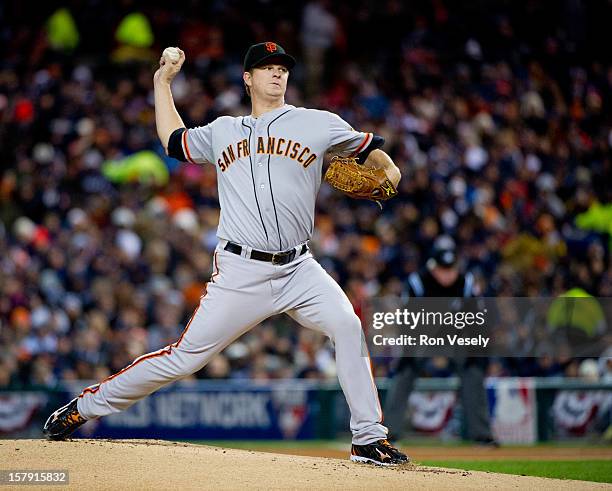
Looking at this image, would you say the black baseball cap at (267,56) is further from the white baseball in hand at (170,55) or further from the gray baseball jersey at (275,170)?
the white baseball in hand at (170,55)

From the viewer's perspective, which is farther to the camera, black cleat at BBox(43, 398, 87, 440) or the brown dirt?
the brown dirt

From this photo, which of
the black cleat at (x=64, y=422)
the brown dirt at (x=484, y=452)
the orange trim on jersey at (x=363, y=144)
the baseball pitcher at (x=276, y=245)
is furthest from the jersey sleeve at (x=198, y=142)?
the brown dirt at (x=484, y=452)

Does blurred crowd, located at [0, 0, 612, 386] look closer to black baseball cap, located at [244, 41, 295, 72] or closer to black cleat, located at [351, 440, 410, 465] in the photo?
black cleat, located at [351, 440, 410, 465]

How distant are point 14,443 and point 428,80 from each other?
10.9m

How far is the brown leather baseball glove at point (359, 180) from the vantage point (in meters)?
5.66

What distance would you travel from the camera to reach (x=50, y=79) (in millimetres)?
14930

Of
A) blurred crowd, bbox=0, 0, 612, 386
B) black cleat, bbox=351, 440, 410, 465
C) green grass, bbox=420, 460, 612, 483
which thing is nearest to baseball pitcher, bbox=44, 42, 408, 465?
black cleat, bbox=351, 440, 410, 465

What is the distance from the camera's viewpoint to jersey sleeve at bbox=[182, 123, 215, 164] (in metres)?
5.82

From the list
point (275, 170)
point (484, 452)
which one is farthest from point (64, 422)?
point (484, 452)

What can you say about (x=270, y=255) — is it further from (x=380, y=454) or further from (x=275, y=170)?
(x=380, y=454)

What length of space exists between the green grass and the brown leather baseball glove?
6.41ft

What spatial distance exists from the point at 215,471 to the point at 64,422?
109 cm

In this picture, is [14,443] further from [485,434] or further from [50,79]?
[50,79]

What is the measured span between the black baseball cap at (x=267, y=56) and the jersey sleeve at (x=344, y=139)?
0.38 meters
